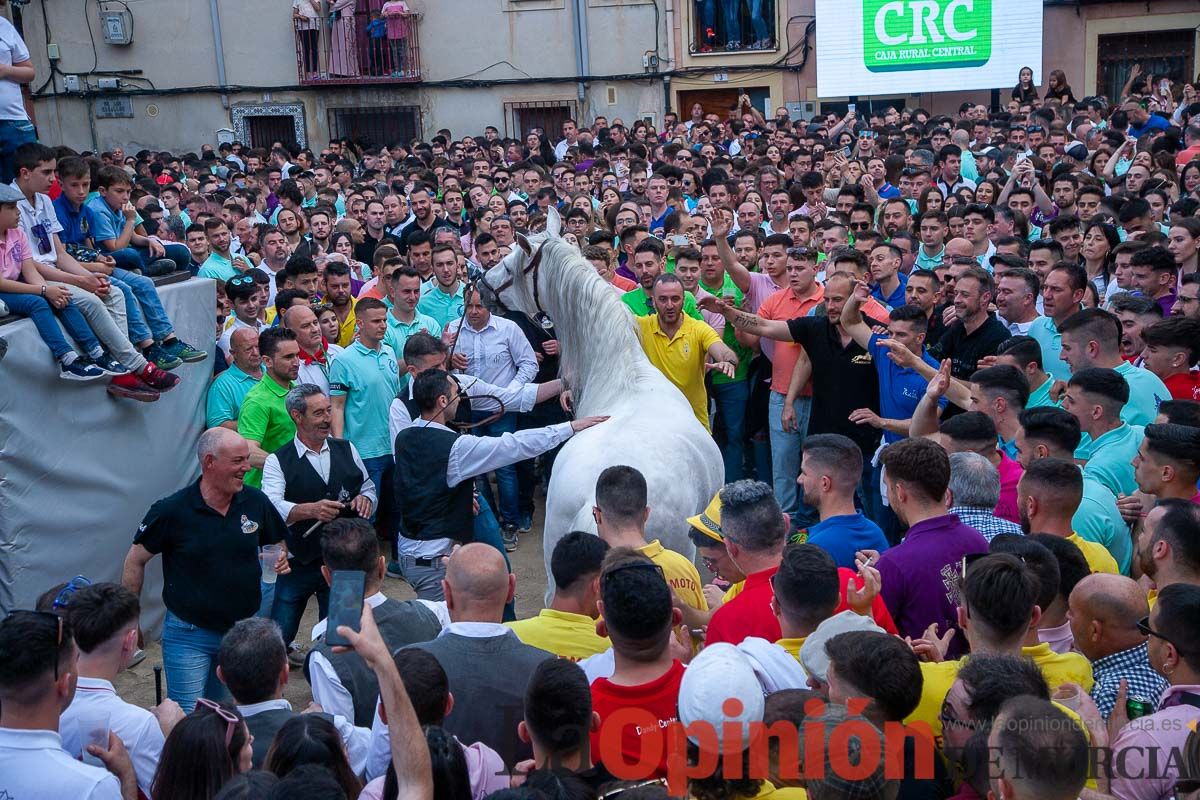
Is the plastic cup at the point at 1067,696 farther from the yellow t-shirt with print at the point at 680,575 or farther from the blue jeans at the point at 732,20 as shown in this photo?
the blue jeans at the point at 732,20

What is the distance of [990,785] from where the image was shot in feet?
8.82

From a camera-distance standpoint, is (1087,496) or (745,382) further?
(745,382)

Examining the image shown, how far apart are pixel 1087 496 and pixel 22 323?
5275 mm

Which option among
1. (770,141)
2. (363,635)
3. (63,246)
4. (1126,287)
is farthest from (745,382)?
(770,141)

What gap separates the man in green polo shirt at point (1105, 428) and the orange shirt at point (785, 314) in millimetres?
2355

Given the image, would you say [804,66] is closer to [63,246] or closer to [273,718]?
[63,246]

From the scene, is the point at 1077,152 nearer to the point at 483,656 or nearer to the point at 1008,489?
the point at 1008,489

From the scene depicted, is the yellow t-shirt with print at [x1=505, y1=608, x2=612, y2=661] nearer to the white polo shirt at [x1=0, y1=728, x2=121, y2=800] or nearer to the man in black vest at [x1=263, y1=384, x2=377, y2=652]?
the white polo shirt at [x1=0, y1=728, x2=121, y2=800]

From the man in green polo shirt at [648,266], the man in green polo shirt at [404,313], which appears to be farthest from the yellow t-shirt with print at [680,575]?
the man in green polo shirt at [404,313]

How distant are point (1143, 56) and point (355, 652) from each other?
26.0m

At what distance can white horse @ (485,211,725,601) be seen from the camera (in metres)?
5.19

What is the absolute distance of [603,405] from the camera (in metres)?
6.06

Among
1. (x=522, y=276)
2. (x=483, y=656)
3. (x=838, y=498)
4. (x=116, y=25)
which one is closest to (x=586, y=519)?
(x=838, y=498)

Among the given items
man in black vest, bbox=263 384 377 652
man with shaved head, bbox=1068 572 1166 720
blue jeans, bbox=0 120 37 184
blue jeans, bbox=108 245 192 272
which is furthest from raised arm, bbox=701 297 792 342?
blue jeans, bbox=0 120 37 184
